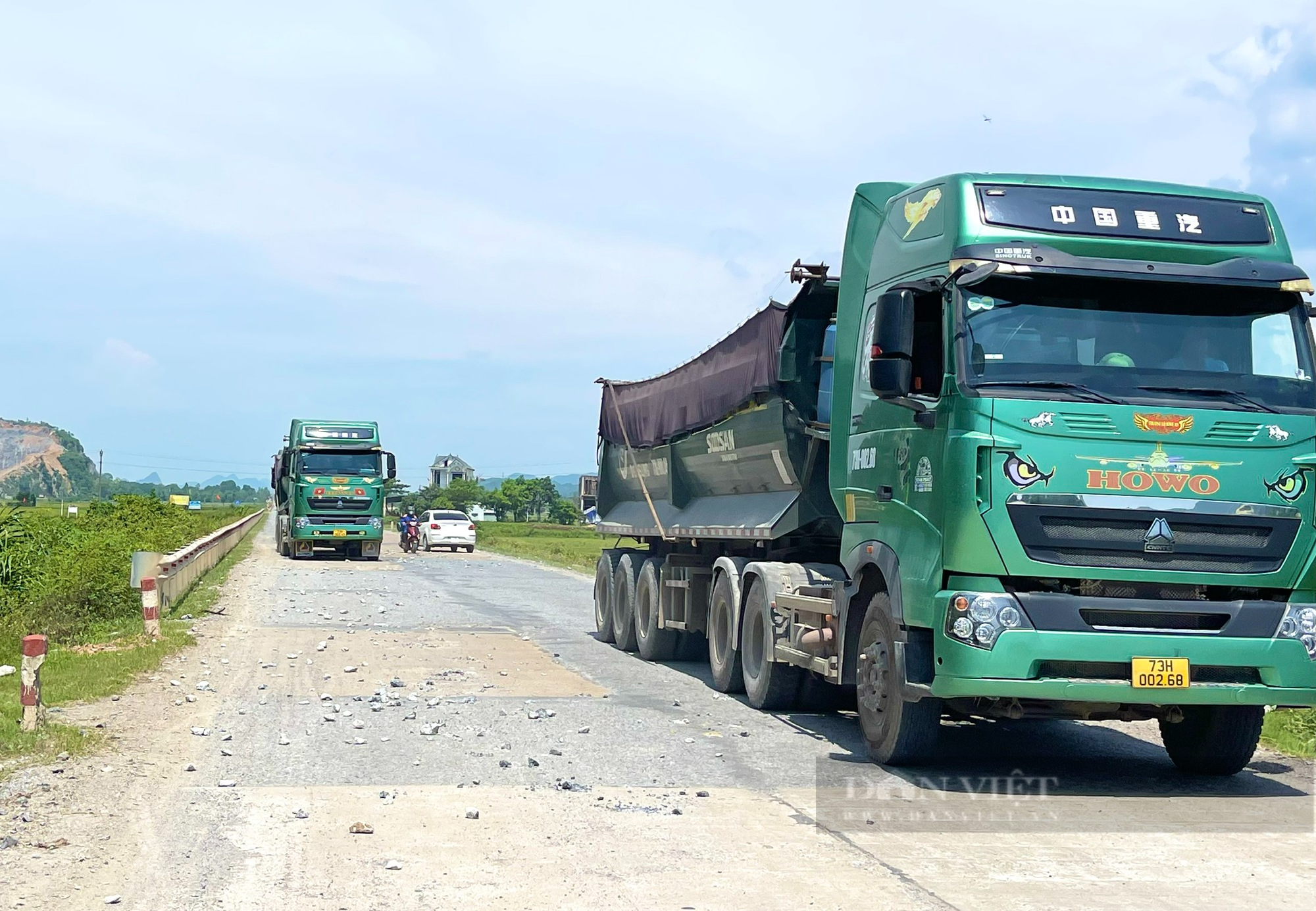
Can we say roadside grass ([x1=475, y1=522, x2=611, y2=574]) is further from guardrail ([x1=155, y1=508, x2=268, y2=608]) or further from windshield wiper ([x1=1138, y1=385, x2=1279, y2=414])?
windshield wiper ([x1=1138, y1=385, x2=1279, y2=414])

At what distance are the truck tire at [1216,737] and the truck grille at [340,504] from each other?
1226 inches

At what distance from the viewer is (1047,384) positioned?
8070mm

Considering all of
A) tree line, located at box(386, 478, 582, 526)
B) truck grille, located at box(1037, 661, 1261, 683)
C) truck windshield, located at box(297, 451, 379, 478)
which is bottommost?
truck grille, located at box(1037, 661, 1261, 683)

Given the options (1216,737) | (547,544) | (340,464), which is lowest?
(1216,737)

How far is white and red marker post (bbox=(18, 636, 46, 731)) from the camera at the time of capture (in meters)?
9.69

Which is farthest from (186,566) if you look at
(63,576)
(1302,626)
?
(1302,626)

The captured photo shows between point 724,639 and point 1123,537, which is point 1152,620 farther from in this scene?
point 724,639

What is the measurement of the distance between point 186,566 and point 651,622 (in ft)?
35.5

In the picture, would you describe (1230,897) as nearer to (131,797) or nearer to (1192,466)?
(1192,466)

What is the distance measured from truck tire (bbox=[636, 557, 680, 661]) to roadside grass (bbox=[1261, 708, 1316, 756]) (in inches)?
253

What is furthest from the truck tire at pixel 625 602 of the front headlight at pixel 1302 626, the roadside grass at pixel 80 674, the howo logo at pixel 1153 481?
the front headlight at pixel 1302 626

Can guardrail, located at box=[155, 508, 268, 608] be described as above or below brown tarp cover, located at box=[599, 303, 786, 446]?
below

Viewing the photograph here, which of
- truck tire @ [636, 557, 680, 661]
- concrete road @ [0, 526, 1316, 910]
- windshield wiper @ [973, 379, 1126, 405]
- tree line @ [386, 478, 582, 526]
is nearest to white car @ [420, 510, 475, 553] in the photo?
truck tire @ [636, 557, 680, 661]

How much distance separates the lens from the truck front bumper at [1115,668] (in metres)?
7.91
